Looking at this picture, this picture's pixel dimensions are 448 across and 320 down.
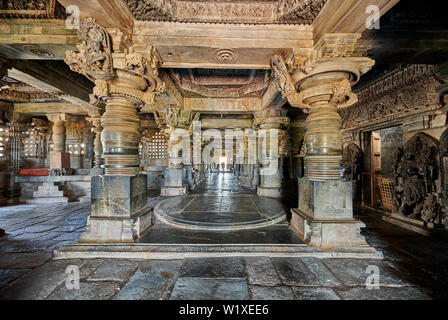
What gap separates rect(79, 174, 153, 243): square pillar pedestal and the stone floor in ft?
1.24

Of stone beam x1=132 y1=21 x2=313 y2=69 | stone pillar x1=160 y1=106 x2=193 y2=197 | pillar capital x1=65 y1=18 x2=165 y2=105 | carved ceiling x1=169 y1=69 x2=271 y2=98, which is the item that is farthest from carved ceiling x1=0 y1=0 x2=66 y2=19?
stone pillar x1=160 y1=106 x2=193 y2=197

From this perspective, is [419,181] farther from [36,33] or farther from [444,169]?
[36,33]

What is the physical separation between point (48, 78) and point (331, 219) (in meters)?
7.38

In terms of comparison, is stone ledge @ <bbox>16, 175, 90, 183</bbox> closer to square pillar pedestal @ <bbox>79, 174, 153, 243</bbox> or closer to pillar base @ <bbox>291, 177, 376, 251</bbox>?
square pillar pedestal @ <bbox>79, 174, 153, 243</bbox>

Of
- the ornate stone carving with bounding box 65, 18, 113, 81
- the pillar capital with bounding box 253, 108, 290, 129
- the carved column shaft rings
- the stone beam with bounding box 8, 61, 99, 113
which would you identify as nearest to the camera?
the ornate stone carving with bounding box 65, 18, 113, 81

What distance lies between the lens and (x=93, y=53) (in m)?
2.40

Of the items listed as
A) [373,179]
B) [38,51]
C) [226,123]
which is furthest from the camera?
[226,123]

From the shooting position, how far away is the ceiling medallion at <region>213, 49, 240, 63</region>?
3.00 meters

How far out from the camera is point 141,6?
2.56m

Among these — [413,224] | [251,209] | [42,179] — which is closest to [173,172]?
[251,209]

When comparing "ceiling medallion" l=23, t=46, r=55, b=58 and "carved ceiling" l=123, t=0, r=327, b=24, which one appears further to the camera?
"ceiling medallion" l=23, t=46, r=55, b=58

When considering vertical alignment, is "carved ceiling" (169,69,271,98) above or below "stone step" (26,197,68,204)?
above

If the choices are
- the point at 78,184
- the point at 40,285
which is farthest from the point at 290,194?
the point at 78,184

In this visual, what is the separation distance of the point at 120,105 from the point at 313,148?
332 cm
